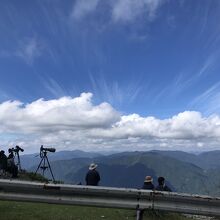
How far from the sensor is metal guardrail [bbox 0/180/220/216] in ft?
30.0

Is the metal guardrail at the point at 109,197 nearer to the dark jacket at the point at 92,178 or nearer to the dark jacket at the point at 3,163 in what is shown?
the dark jacket at the point at 92,178

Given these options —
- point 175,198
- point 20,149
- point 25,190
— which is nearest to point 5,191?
point 25,190

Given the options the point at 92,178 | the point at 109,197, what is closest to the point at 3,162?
the point at 92,178

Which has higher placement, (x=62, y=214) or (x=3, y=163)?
(x=3, y=163)

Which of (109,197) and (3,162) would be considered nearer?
(109,197)

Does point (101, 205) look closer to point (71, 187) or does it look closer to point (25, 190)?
point (71, 187)


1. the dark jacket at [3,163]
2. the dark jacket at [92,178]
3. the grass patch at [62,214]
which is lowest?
the grass patch at [62,214]

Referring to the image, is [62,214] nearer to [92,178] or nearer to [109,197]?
[109,197]

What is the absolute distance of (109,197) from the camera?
31.2 ft

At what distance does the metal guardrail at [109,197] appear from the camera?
9148 millimetres

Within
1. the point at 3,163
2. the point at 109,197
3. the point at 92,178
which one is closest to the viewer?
the point at 109,197

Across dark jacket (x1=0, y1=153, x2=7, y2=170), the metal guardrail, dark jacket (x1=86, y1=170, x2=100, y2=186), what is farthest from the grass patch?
dark jacket (x1=0, y1=153, x2=7, y2=170)

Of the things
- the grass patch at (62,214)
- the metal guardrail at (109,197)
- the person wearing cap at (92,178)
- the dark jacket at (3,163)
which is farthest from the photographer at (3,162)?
the metal guardrail at (109,197)

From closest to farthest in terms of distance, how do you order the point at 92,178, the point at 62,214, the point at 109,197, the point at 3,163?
the point at 109,197
the point at 62,214
the point at 92,178
the point at 3,163
